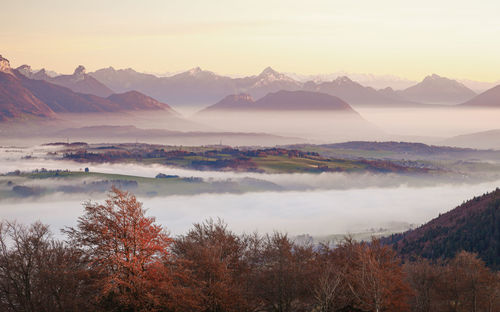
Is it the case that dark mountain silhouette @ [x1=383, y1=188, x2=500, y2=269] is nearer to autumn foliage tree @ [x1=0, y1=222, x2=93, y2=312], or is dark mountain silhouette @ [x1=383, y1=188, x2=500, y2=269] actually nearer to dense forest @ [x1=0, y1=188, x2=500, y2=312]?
dense forest @ [x1=0, y1=188, x2=500, y2=312]

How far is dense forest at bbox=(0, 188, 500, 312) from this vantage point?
53.4 m

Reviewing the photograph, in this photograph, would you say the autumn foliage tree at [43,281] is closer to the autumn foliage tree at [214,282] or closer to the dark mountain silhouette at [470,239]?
the autumn foliage tree at [214,282]

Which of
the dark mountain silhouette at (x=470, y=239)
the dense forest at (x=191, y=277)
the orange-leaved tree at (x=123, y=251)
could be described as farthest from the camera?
the dark mountain silhouette at (x=470, y=239)

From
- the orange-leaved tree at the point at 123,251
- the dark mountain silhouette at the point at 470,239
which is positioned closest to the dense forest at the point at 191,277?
the orange-leaved tree at the point at 123,251

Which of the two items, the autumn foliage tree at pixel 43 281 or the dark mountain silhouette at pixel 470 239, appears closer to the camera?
the autumn foliage tree at pixel 43 281

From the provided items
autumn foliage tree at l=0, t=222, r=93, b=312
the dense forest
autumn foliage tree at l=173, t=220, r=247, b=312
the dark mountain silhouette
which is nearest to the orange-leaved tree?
the dense forest

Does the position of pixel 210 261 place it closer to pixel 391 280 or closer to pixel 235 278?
pixel 235 278

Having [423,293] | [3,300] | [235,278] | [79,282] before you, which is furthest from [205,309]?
[423,293]

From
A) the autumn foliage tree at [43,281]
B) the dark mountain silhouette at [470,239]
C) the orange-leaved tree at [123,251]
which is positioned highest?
the orange-leaved tree at [123,251]

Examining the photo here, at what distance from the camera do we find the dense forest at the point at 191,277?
53375 millimetres

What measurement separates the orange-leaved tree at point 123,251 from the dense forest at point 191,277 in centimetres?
10

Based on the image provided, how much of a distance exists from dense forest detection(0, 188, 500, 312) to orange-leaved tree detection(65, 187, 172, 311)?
0.10 meters

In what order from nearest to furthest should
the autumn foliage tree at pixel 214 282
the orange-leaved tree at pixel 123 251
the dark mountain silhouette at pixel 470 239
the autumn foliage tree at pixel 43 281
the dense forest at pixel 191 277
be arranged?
the orange-leaved tree at pixel 123 251, the dense forest at pixel 191 277, the autumn foliage tree at pixel 43 281, the autumn foliage tree at pixel 214 282, the dark mountain silhouette at pixel 470 239

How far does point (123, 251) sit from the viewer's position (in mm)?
54062
